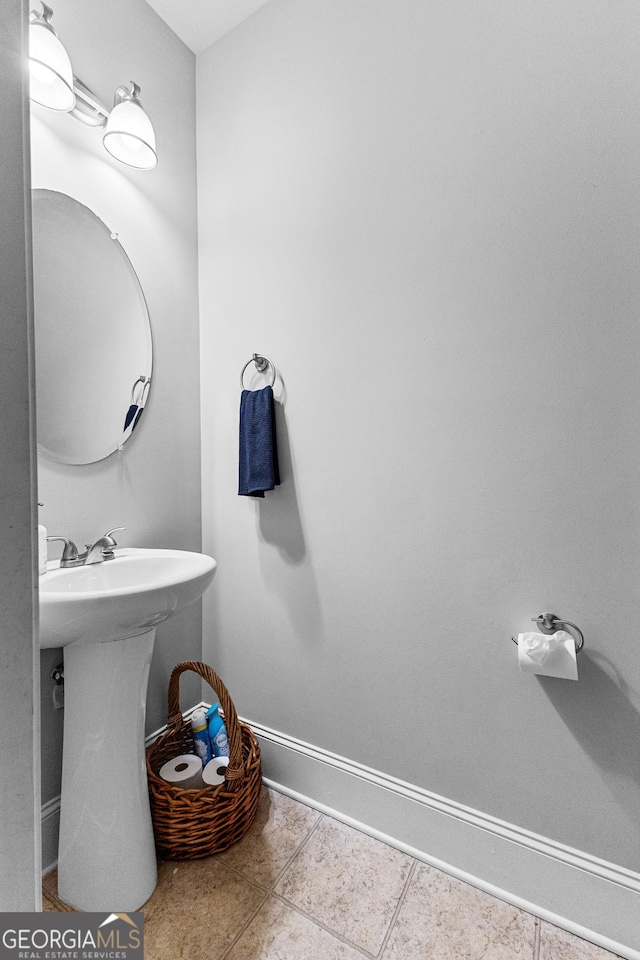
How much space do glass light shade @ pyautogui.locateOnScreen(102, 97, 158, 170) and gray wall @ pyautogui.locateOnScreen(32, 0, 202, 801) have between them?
45mm

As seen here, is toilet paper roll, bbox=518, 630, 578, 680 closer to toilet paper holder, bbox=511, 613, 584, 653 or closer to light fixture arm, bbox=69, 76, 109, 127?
toilet paper holder, bbox=511, 613, 584, 653

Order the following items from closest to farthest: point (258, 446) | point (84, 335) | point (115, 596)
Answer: point (115, 596), point (84, 335), point (258, 446)

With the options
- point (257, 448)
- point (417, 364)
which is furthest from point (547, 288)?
point (257, 448)

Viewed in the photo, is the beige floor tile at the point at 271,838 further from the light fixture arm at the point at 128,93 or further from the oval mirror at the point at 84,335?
the light fixture arm at the point at 128,93

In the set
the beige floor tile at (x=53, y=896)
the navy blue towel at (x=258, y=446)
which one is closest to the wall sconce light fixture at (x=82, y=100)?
the navy blue towel at (x=258, y=446)

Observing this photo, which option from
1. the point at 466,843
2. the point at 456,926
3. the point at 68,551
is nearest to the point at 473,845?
the point at 466,843

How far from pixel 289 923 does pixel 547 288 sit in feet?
5.45

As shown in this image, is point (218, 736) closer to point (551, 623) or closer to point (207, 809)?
point (207, 809)

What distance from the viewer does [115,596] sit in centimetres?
95

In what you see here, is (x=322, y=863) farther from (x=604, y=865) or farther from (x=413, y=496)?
(x=413, y=496)

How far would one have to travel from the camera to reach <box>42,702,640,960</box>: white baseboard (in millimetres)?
1078

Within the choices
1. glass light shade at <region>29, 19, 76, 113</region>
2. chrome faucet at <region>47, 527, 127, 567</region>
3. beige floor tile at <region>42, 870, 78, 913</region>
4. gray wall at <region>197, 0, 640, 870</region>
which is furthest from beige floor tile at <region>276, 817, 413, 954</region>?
glass light shade at <region>29, 19, 76, 113</region>

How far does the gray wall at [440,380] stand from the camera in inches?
42.6

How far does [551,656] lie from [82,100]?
1.91m
